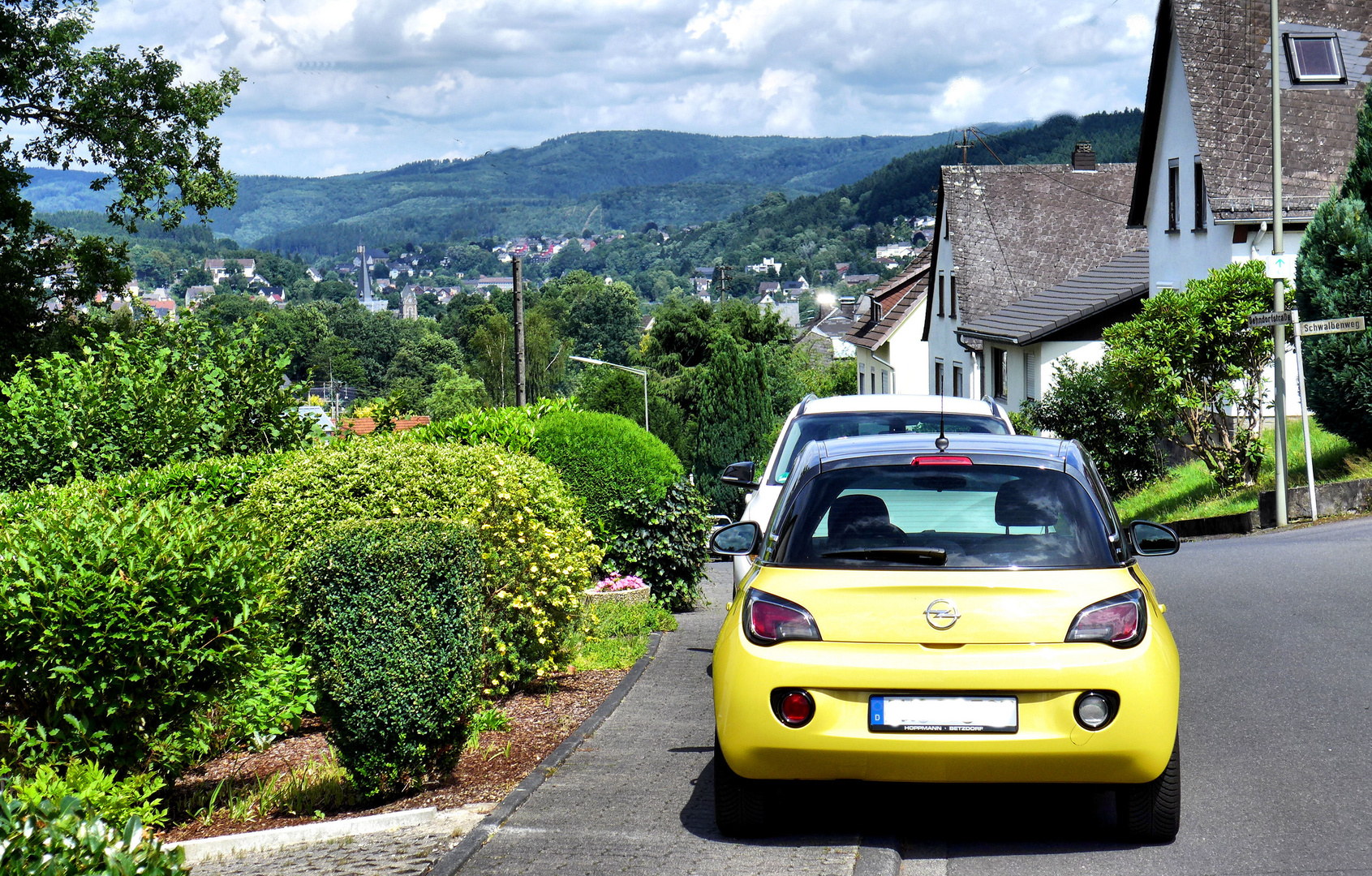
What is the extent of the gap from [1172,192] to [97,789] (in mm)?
30847

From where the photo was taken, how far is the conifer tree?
18859 millimetres

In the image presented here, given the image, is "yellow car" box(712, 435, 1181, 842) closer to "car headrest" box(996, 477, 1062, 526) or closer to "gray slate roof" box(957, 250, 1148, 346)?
"car headrest" box(996, 477, 1062, 526)

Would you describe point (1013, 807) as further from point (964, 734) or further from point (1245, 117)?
point (1245, 117)

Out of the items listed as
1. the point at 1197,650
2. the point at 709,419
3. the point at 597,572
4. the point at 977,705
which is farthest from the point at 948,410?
the point at 709,419

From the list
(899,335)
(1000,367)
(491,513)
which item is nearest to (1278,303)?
(491,513)

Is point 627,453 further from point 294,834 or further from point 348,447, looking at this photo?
point 294,834

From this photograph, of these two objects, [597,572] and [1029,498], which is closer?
[1029,498]

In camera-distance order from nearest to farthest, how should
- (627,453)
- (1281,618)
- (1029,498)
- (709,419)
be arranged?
1. (1029,498)
2. (1281,618)
3. (627,453)
4. (709,419)

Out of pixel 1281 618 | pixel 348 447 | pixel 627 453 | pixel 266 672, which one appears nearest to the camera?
pixel 266 672

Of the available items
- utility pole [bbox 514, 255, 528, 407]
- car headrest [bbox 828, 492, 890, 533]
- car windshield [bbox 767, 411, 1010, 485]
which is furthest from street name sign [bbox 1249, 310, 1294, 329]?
utility pole [bbox 514, 255, 528, 407]

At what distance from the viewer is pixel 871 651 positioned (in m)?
5.08

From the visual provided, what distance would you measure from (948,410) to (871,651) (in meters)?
6.09

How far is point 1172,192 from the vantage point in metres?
32.0

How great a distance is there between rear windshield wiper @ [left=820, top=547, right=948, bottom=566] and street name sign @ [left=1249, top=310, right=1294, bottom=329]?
14.9 meters
